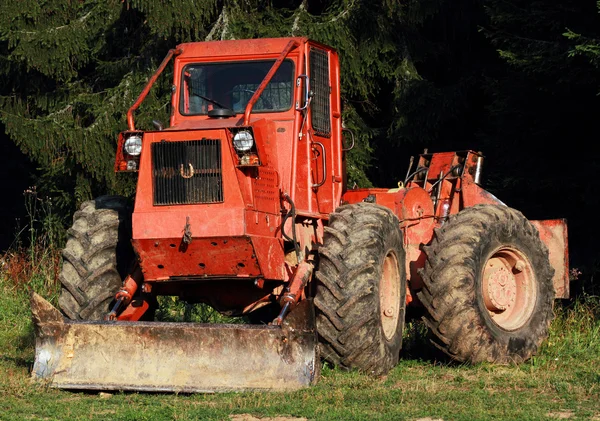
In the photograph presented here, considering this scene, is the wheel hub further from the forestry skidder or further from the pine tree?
the pine tree

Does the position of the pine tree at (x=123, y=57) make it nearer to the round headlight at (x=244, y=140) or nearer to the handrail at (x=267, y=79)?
the handrail at (x=267, y=79)

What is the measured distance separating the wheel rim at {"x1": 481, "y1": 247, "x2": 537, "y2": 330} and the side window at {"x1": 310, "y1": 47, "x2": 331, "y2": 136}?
2.15 metres

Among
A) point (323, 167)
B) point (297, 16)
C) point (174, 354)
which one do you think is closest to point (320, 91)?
point (323, 167)

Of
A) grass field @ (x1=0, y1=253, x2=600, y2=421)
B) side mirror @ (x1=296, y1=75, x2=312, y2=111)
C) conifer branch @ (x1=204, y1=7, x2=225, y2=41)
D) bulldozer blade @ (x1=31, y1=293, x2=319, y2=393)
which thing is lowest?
grass field @ (x1=0, y1=253, x2=600, y2=421)

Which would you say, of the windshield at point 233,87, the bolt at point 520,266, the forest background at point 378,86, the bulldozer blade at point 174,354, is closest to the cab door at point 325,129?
the windshield at point 233,87

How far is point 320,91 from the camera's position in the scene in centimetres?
1116

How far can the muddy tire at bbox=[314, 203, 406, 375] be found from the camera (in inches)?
379

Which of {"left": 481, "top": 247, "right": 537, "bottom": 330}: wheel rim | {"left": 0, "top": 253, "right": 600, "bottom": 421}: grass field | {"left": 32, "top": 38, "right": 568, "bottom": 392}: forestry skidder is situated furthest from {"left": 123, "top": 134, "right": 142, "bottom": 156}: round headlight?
{"left": 481, "top": 247, "right": 537, "bottom": 330}: wheel rim

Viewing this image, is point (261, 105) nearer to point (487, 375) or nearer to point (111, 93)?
point (487, 375)

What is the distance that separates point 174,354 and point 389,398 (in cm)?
184

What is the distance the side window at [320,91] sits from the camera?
36.0 ft

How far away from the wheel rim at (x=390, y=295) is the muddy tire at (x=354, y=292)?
0.90ft

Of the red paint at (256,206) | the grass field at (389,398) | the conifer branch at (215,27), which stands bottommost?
the grass field at (389,398)

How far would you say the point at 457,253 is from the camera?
10.7m
